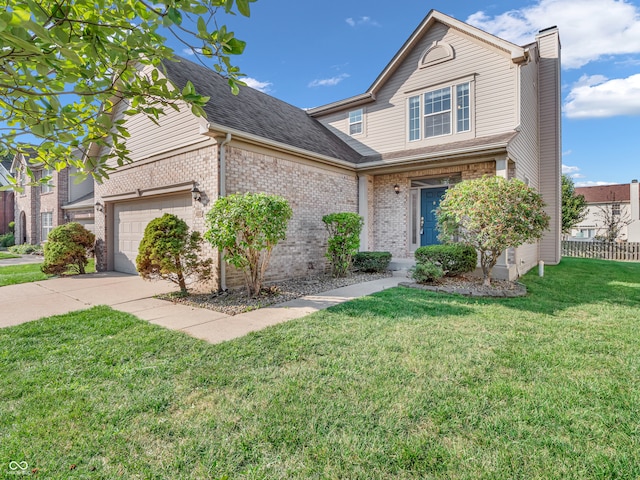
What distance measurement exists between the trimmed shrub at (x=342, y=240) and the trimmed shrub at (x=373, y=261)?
3.25ft

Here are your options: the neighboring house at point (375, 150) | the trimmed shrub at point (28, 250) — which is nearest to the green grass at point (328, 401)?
the neighboring house at point (375, 150)

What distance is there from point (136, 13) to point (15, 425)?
304 cm

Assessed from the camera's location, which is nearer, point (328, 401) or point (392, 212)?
point (328, 401)

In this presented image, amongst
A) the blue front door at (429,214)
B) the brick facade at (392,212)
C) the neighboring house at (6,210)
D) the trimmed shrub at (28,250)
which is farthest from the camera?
the neighboring house at (6,210)

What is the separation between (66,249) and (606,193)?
40617 mm

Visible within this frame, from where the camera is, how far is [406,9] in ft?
36.2

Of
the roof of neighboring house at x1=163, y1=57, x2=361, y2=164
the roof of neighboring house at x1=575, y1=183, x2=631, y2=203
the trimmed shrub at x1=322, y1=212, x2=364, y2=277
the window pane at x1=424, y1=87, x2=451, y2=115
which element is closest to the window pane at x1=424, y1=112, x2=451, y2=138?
the window pane at x1=424, y1=87, x2=451, y2=115

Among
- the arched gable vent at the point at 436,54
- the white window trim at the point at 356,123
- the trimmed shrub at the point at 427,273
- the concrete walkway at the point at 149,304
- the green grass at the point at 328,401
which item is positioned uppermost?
the arched gable vent at the point at 436,54

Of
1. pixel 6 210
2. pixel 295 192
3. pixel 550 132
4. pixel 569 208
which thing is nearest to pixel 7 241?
pixel 6 210

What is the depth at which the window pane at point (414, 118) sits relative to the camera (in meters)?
10.8

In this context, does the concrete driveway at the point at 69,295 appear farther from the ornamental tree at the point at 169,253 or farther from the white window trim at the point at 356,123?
the white window trim at the point at 356,123

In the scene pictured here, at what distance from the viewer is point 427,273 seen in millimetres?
7609

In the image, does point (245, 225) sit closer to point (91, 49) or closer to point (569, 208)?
point (91, 49)

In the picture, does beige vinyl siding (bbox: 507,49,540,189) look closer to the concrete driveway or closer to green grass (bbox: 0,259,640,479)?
green grass (bbox: 0,259,640,479)
